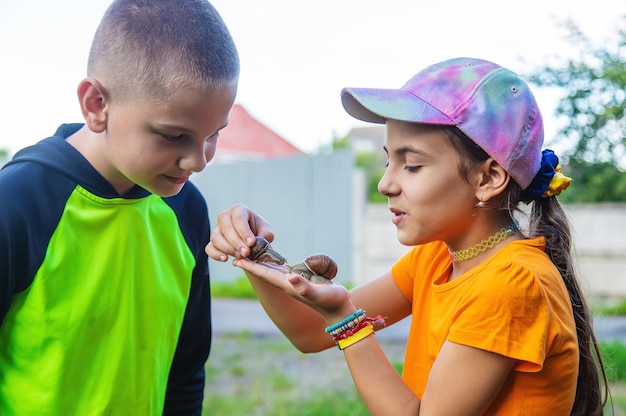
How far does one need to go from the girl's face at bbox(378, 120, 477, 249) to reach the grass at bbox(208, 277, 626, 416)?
3.39ft

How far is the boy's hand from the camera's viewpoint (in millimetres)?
2068

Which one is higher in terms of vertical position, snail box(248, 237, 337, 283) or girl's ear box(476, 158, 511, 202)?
girl's ear box(476, 158, 511, 202)

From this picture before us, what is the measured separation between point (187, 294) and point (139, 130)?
2.11 feet

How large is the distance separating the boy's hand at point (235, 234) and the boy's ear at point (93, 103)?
45 centimetres

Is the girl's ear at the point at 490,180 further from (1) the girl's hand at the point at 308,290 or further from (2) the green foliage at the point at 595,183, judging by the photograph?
(2) the green foliage at the point at 595,183

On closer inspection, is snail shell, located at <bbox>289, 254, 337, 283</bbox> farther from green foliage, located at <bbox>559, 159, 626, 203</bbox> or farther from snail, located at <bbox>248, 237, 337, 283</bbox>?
green foliage, located at <bbox>559, 159, 626, 203</bbox>

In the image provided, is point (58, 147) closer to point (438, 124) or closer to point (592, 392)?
point (438, 124)

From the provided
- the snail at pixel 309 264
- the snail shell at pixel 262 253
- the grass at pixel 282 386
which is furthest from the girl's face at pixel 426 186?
the grass at pixel 282 386

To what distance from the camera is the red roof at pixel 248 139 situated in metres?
22.3

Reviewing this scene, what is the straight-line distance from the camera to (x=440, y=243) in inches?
93.2

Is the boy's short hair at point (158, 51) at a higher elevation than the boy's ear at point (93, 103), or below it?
higher

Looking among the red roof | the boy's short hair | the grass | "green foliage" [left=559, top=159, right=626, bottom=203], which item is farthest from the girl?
the red roof

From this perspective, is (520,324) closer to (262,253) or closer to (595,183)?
(262,253)

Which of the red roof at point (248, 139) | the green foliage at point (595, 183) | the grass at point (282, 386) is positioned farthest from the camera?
the red roof at point (248, 139)
